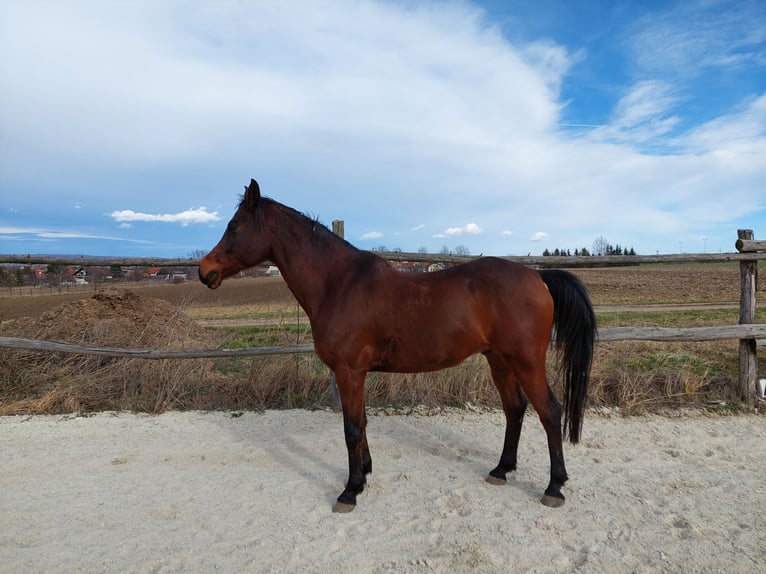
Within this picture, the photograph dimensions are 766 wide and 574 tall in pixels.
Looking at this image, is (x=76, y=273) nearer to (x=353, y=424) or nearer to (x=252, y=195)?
(x=252, y=195)

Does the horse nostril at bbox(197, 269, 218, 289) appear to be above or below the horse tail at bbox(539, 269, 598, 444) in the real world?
above

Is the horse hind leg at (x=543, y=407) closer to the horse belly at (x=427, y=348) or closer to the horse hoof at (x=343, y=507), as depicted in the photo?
the horse belly at (x=427, y=348)

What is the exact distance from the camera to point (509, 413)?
12.7 feet

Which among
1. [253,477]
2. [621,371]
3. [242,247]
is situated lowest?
[253,477]

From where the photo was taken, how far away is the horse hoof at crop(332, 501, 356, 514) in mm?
3268

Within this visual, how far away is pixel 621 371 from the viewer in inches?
224

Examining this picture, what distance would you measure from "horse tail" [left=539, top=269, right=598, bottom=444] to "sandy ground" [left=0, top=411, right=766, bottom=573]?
0.64 meters

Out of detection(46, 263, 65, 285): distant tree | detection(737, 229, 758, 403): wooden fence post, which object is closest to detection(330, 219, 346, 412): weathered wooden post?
detection(737, 229, 758, 403): wooden fence post

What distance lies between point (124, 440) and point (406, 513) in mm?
3091

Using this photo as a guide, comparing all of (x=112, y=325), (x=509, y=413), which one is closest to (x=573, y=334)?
(x=509, y=413)

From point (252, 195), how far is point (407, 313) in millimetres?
1498

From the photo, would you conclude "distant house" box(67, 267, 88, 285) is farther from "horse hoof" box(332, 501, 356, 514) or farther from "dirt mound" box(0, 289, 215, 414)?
"horse hoof" box(332, 501, 356, 514)

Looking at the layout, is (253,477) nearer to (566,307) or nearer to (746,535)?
(566,307)

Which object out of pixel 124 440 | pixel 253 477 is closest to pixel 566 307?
pixel 253 477
